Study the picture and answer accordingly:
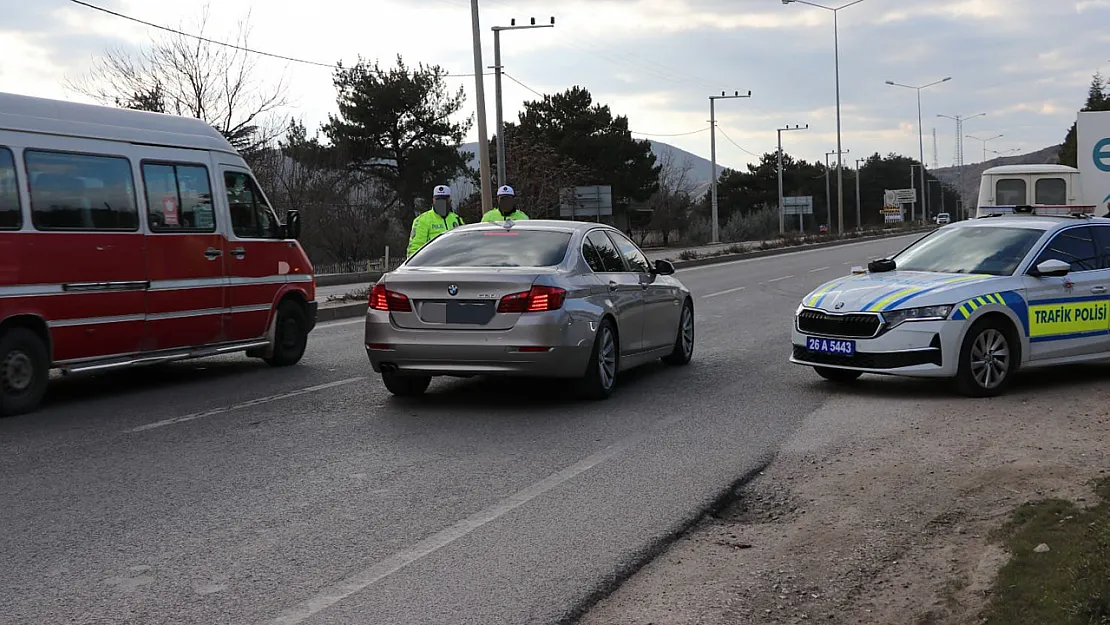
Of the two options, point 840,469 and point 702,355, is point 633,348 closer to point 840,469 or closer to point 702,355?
point 702,355

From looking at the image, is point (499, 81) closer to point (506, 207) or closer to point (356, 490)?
point (506, 207)


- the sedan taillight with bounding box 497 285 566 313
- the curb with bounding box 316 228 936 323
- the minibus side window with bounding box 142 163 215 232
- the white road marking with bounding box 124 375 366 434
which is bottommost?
the curb with bounding box 316 228 936 323

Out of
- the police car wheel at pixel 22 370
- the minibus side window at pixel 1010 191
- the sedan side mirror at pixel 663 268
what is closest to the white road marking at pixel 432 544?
the sedan side mirror at pixel 663 268

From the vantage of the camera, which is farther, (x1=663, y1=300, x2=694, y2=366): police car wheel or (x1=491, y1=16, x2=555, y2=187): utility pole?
(x1=491, y1=16, x2=555, y2=187): utility pole

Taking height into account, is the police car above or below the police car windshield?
below

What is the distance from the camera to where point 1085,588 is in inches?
170

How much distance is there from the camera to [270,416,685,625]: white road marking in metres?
4.80

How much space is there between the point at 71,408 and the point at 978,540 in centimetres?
757

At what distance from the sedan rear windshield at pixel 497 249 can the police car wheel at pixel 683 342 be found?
7.67 ft

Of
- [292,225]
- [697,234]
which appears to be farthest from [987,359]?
[697,234]

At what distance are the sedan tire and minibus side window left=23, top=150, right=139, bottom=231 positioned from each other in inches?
167

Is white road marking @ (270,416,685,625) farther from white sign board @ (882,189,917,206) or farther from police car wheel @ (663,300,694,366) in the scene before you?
white sign board @ (882,189,917,206)

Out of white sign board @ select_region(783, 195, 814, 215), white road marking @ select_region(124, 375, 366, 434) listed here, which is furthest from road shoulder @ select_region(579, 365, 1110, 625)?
white sign board @ select_region(783, 195, 814, 215)

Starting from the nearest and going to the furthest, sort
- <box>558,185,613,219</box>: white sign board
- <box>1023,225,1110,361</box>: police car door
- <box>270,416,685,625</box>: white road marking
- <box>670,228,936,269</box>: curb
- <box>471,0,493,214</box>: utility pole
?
<box>270,416,685,625</box>: white road marking < <box>1023,225,1110,361</box>: police car door < <box>471,0,493,214</box>: utility pole < <box>670,228,936,269</box>: curb < <box>558,185,613,219</box>: white sign board
